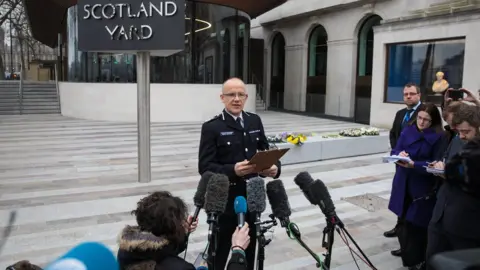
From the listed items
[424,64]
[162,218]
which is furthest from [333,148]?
[162,218]

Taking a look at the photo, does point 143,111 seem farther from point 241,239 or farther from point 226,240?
point 241,239

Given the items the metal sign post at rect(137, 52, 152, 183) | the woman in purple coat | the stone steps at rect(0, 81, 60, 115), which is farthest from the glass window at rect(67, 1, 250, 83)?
the woman in purple coat

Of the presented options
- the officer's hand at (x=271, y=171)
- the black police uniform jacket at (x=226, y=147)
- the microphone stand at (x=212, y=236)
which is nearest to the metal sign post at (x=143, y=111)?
the black police uniform jacket at (x=226, y=147)

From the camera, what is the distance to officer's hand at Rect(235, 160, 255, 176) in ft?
9.64

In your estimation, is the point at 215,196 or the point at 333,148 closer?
the point at 215,196

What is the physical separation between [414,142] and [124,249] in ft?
10.6

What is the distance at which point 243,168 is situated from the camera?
2947mm

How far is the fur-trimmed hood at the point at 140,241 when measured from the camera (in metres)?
2.00

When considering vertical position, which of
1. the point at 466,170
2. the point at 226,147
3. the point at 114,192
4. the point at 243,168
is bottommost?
the point at 114,192

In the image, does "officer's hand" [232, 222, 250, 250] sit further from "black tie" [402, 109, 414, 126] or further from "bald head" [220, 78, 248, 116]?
"black tie" [402, 109, 414, 126]

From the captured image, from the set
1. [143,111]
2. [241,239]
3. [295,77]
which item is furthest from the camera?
[295,77]

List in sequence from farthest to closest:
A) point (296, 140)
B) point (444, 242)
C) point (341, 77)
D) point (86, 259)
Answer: point (341, 77), point (296, 140), point (444, 242), point (86, 259)

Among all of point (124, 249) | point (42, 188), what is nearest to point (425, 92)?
point (42, 188)

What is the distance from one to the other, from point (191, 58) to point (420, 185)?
1686cm
